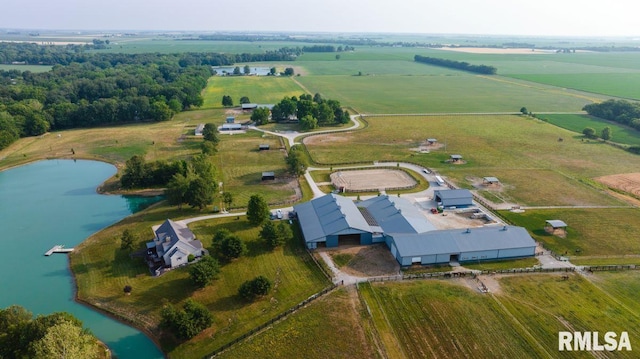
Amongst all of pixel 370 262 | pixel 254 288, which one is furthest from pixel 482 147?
pixel 254 288

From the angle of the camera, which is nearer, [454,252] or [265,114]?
[454,252]

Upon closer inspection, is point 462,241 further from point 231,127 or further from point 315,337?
point 231,127

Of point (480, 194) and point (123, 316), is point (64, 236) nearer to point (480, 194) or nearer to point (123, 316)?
point (123, 316)

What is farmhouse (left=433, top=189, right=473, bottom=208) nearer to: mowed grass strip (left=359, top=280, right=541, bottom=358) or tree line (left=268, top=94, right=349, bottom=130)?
mowed grass strip (left=359, top=280, right=541, bottom=358)

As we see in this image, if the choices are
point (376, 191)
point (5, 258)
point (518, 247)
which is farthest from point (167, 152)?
point (518, 247)

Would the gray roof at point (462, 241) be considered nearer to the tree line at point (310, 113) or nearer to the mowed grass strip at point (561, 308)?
the mowed grass strip at point (561, 308)

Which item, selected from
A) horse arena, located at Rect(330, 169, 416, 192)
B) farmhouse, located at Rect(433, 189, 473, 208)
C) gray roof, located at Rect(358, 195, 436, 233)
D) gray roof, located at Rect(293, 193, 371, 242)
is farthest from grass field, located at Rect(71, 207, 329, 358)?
farmhouse, located at Rect(433, 189, 473, 208)
